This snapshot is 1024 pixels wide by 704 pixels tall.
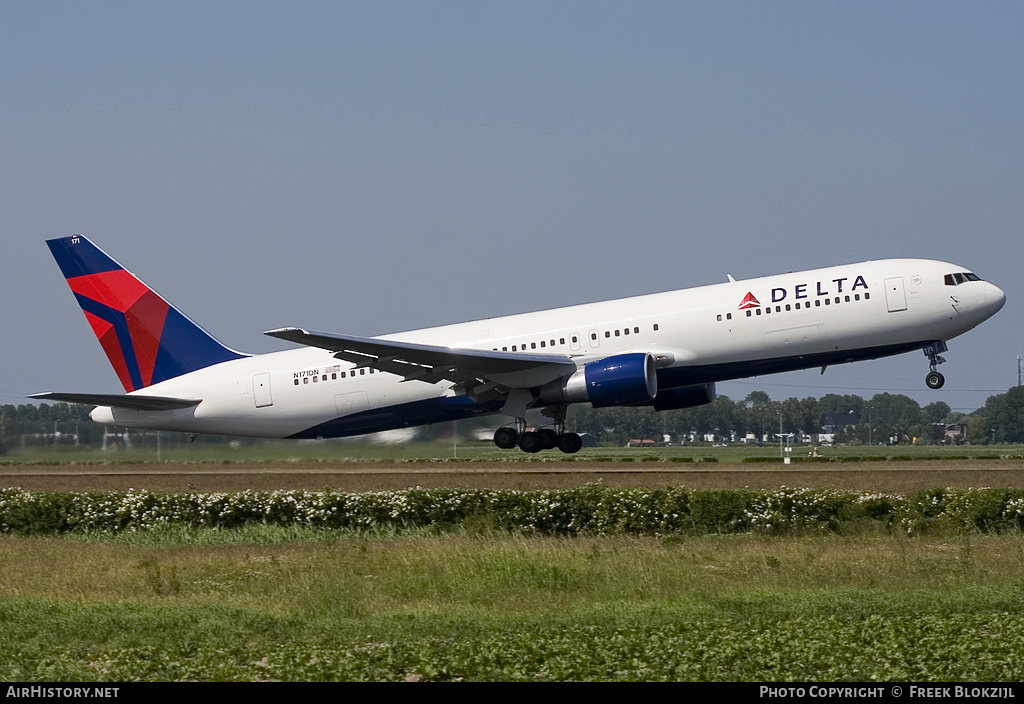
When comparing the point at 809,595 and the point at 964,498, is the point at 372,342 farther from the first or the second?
the point at 809,595

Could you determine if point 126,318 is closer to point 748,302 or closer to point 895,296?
point 748,302

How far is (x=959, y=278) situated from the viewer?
31188 millimetres

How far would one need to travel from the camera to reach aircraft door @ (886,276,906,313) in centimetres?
3075

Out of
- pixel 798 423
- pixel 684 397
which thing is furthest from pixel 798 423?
pixel 684 397

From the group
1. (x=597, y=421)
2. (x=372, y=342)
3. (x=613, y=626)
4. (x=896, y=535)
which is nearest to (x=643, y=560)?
(x=613, y=626)

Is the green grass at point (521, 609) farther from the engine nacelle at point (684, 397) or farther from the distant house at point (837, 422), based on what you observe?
the distant house at point (837, 422)

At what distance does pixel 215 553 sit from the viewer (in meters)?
21.1

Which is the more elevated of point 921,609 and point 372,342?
point 372,342

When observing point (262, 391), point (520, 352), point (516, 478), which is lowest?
point (516, 478)

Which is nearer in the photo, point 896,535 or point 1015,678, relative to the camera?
point 1015,678

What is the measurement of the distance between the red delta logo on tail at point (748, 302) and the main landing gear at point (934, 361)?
505 centimetres

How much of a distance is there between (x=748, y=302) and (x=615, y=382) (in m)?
4.32

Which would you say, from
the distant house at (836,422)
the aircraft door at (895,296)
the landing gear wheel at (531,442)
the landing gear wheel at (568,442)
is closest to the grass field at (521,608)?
the aircraft door at (895,296)

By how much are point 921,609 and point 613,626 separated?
155 inches
